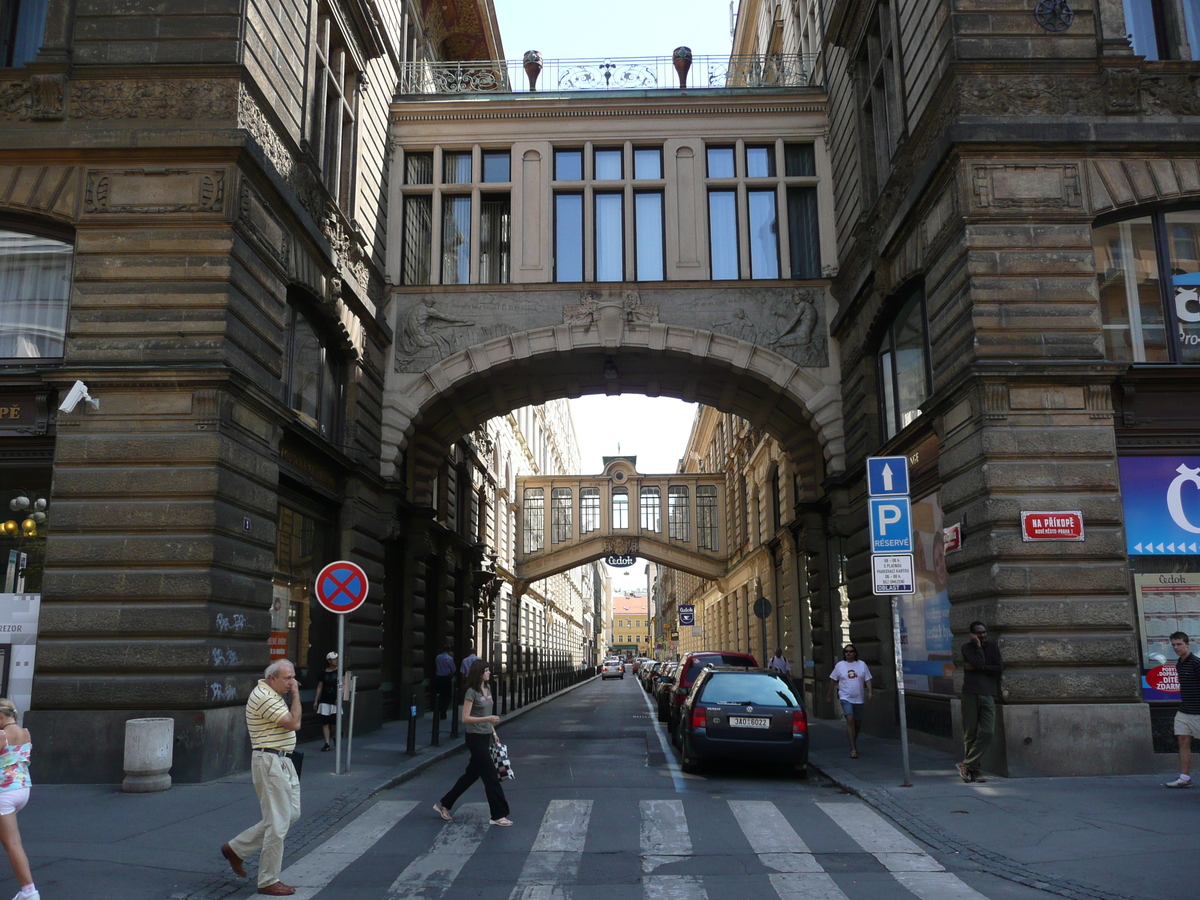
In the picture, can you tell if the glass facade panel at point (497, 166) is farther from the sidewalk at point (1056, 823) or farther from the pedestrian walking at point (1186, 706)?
the pedestrian walking at point (1186, 706)

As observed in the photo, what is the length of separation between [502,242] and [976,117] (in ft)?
39.7

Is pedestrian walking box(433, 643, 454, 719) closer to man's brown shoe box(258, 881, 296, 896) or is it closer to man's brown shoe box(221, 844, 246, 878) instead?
man's brown shoe box(221, 844, 246, 878)

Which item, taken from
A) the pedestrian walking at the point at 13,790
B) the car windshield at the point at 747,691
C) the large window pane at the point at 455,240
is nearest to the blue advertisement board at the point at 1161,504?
the car windshield at the point at 747,691

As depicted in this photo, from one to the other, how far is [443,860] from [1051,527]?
856cm

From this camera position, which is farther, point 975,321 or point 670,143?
point 670,143

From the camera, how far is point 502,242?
2375 cm

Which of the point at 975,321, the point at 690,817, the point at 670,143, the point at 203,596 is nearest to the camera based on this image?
the point at 690,817

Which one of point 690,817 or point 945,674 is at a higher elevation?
point 945,674

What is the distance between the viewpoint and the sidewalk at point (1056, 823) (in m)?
7.36

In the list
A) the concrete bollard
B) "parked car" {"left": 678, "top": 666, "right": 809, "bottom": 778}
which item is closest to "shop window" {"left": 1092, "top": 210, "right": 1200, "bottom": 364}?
"parked car" {"left": 678, "top": 666, "right": 809, "bottom": 778}

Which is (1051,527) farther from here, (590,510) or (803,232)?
(590,510)

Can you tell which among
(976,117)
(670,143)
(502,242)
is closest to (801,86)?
(670,143)

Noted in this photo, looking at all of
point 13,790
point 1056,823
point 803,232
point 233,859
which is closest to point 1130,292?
point 1056,823

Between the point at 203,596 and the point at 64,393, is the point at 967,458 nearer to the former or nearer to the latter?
the point at 203,596
